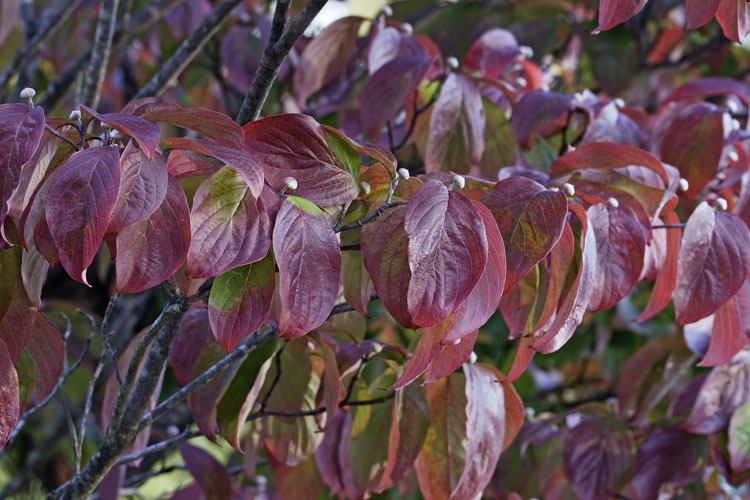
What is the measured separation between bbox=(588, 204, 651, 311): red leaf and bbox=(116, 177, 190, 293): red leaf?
0.39 metres

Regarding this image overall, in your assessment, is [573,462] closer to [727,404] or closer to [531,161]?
[727,404]

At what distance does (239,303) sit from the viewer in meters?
0.60

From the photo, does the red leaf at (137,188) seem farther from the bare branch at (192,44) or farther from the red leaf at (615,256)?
the bare branch at (192,44)

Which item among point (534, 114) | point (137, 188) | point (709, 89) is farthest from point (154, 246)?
point (709, 89)

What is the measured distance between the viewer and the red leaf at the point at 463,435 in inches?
32.1

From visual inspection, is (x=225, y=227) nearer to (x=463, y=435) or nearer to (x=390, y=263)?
(x=390, y=263)

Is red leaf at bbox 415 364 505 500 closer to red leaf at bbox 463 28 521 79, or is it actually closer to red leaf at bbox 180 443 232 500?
red leaf at bbox 180 443 232 500

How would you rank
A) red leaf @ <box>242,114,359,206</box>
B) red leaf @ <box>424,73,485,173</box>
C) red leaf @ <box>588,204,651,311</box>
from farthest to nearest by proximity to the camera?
red leaf @ <box>424,73,485,173</box> → red leaf @ <box>588,204,651,311</box> → red leaf @ <box>242,114,359,206</box>

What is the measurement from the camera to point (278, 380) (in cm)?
89

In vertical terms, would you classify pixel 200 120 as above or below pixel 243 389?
above

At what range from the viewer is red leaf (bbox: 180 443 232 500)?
104cm

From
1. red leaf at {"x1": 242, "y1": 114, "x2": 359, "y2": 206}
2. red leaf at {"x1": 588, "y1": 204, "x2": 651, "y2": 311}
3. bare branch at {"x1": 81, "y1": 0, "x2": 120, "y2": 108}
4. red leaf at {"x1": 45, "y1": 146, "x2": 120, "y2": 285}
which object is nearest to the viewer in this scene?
red leaf at {"x1": 45, "y1": 146, "x2": 120, "y2": 285}

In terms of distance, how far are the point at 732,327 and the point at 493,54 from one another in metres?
0.59

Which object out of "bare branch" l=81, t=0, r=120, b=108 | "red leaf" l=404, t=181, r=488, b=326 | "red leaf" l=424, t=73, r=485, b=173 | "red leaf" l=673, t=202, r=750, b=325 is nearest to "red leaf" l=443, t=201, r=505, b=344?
"red leaf" l=404, t=181, r=488, b=326
